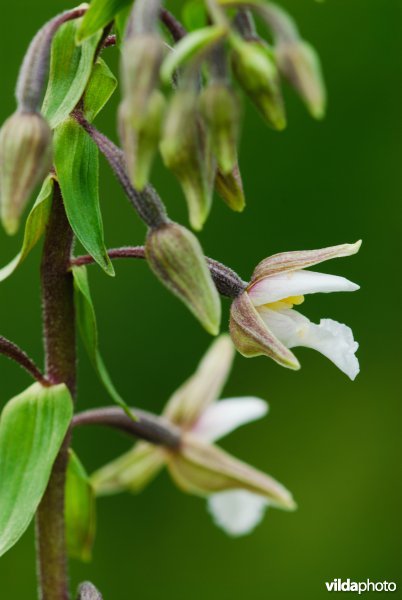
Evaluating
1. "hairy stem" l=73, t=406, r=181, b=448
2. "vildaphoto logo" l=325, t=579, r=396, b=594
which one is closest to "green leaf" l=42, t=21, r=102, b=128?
"hairy stem" l=73, t=406, r=181, b=448

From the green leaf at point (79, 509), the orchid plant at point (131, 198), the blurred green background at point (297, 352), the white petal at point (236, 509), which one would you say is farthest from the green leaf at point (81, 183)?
the blurred green background at point (297, 352)

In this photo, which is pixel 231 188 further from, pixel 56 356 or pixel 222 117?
pixel 56 356

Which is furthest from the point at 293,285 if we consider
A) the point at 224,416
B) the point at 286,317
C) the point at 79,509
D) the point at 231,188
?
the point at 224,416

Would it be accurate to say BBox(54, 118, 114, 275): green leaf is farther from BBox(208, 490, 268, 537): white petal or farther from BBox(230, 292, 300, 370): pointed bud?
BBox(208, 490, 268, 537): white petal

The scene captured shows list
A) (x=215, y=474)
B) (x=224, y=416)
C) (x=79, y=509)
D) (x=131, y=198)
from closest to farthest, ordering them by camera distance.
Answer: (x=131, y=198) → (x=79, y=509) → (x=215, y=474) → (x=224, y=416)

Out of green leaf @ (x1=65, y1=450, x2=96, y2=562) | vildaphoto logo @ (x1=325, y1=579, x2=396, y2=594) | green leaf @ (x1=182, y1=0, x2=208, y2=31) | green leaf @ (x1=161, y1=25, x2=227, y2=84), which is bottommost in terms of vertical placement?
vildaphoto logo @ (x1=325, y1=579, x2=396, y2=594)

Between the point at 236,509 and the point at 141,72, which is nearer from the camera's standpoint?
the point at 141,72
